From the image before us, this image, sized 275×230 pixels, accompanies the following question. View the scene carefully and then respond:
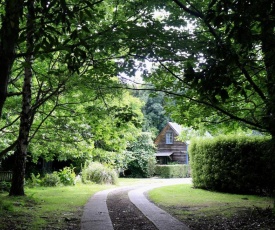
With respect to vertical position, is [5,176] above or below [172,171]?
above

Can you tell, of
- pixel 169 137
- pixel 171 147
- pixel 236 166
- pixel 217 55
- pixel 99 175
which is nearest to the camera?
pixel 217 55

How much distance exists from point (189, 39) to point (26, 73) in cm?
755

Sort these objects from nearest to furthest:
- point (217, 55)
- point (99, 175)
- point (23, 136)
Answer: point (217, 55) < point (23, 136) < point (99, 175)

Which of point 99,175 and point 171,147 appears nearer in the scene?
point 99,175

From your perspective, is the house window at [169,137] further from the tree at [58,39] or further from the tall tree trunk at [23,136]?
the tall tree trunk at [23,136]

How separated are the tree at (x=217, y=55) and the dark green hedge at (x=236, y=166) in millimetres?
6596

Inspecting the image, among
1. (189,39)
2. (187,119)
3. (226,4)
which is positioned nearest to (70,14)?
(226,4)

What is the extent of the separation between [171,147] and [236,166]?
101ft

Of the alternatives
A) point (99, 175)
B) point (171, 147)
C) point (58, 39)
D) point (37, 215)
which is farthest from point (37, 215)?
point (171, 147)

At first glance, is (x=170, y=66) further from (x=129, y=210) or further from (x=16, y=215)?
(x=16, y=215)

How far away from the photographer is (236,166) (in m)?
16.6

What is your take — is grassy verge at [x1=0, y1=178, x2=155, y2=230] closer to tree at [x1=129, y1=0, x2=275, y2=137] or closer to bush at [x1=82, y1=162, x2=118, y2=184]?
tree at [x1=129, y1=0, x2=275, y2=137]

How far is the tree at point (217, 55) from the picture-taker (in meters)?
3.67

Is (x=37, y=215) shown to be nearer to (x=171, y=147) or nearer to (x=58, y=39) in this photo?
(x=58, y=39)
